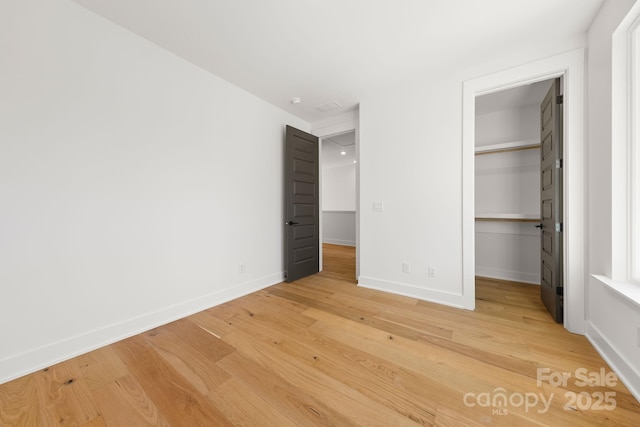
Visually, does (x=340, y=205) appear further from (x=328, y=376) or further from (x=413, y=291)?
(x=328, y=376)

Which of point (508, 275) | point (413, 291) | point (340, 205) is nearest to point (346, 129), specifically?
point (413, 291)

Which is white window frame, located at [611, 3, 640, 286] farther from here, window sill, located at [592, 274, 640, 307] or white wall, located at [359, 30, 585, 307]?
white wall, located at [359, 30, 585, 307]

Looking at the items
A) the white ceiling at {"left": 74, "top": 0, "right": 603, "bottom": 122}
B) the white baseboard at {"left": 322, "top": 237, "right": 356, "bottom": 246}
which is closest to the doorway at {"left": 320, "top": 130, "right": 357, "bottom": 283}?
the white baseboard at {"left": 322, "top": 237, "right": 356, "bottom": 246}

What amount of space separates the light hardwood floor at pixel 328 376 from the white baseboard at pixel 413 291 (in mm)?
196

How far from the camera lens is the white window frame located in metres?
1.47

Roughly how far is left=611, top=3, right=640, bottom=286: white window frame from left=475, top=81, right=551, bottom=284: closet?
156cm

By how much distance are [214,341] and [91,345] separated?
2.97ft

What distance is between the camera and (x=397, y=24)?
1.85 metres

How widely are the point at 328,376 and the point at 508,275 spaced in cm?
339

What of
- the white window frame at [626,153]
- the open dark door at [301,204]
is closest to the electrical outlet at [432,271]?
the white window frame at [626,153]

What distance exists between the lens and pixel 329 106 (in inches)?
129

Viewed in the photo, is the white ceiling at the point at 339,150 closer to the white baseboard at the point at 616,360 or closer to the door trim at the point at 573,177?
the door trim at the point at 573,177

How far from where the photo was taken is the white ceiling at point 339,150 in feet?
16.5

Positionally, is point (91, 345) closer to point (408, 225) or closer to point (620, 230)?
point (408, 225)
